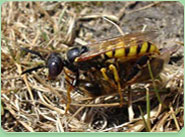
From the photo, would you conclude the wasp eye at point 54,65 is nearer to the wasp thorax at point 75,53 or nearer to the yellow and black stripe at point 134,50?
the wasp thorax at point 75,53

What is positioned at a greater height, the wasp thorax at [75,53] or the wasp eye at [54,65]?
the wasp thorax at [75,53]

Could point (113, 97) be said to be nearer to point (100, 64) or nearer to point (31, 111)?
point (100, 64)

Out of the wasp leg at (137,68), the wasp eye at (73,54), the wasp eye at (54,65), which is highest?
the wasp eye at (73,54)

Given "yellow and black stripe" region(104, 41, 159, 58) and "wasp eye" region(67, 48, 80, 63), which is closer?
"yellow and black stripe" region(104, 41, 159, 58)

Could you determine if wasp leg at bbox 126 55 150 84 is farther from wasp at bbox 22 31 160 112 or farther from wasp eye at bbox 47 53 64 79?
wasp eye at bbox 47 53 64 79

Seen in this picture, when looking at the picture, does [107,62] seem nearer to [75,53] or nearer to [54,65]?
[75,53]

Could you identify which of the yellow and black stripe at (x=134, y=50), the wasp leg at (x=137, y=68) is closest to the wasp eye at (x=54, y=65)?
the yellow and black stripe at (x=134, y=50)

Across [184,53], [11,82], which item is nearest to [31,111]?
[11,82]

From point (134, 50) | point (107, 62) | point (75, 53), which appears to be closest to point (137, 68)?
point (134, 50)

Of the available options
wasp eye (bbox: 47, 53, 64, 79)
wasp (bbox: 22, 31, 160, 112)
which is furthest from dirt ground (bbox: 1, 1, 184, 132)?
wasp eye (bbox: 47, 53, 64, 79)
